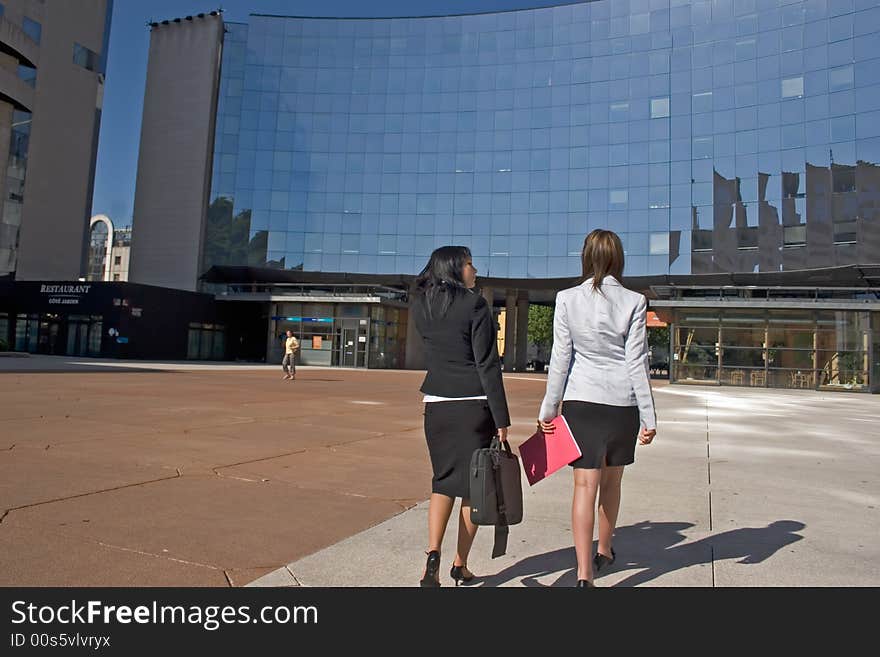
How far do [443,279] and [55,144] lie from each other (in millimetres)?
50865

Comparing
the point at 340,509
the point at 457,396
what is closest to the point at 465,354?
the point at 457,396

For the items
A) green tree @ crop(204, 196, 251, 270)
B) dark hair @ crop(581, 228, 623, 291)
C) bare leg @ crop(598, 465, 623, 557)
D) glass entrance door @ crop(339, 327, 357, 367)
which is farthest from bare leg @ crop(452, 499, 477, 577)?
green tree @ crop(204, 196, 251, 270)

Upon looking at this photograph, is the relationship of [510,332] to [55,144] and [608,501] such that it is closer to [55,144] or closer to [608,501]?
[55,144]

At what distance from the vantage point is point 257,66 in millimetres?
49656

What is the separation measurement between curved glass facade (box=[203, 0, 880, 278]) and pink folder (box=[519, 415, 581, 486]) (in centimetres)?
3936

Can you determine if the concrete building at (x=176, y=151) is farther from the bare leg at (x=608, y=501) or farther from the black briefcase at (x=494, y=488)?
the black briefcase at (x=494, y=488)

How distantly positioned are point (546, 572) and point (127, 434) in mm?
6126

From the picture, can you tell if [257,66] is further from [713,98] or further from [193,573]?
[193,573]

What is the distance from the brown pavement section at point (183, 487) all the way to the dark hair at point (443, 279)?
5.27 ft

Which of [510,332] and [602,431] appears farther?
[510,332]

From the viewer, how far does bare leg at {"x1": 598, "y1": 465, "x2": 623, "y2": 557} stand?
3588 mm

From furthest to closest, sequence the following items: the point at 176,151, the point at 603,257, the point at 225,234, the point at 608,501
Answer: the point at 176,151 < the point at 225,234 < the point at 608,501 < the point at 603,257

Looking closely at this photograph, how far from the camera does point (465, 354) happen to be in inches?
133
